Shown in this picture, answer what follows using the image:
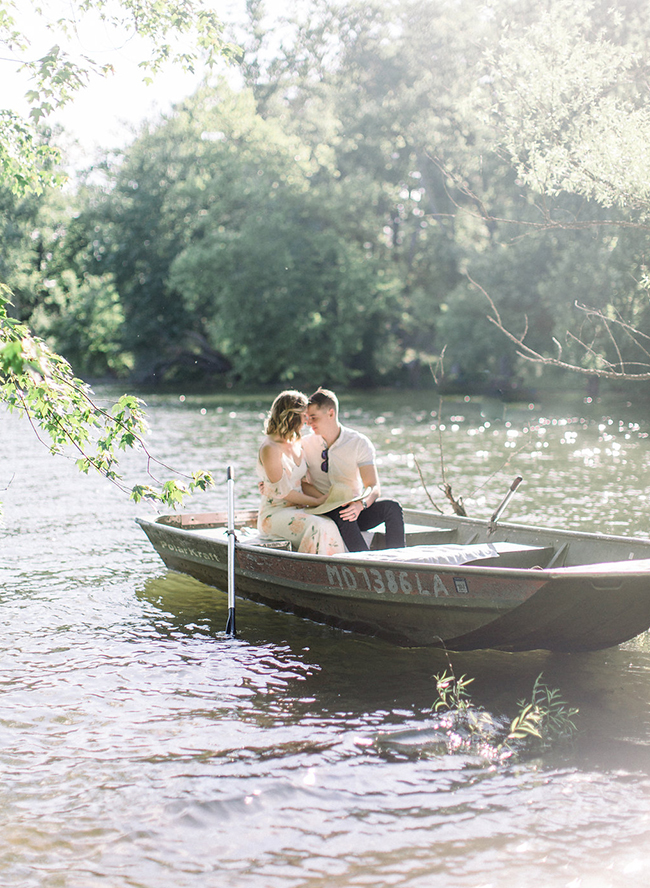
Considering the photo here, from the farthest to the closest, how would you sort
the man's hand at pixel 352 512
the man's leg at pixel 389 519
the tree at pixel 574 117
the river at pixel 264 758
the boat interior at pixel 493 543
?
the tree at pixel 574 117 → the man's leg at pixel 389 519 → the man's hand at pixel 352 512 → the boat interior at pixel 493 543 → the river at pixel 264 758

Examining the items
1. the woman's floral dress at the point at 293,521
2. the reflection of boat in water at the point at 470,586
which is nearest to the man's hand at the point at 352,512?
the woman's floral dress at the point at 293,521

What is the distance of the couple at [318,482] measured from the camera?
274 inches

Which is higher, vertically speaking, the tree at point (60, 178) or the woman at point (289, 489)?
the tree at point (60, 178)

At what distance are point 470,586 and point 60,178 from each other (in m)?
4.56

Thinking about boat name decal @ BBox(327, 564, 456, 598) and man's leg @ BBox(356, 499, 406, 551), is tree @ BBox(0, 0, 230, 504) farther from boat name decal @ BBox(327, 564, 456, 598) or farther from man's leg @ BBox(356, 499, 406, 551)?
man's leg @ BBox(356, 499, 406, 551)

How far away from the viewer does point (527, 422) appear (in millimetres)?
26844

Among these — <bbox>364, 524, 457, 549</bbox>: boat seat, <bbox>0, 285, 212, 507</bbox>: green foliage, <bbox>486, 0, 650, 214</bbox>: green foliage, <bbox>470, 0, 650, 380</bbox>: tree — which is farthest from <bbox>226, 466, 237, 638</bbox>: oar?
<bbox>486, 0, 650, 214</bbox>: green foliage

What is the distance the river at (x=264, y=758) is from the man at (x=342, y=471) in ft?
2.86

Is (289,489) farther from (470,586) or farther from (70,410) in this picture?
(70,410)

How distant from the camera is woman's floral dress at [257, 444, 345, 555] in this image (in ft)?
23.1

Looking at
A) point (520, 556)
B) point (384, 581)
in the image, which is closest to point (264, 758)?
point (384, 581)

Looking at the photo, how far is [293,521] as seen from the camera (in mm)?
7230

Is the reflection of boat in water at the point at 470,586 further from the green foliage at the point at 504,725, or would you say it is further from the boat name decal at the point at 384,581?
→ the green foliage at the point at 504,725

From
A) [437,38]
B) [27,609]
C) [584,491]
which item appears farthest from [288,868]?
[437,38]
